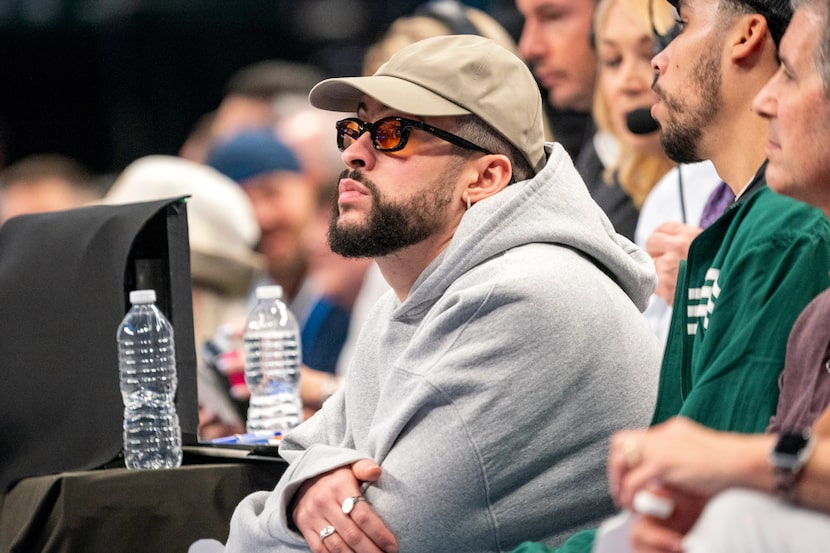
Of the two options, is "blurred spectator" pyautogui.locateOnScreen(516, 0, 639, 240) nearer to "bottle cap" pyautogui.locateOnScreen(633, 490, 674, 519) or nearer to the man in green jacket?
the man in green jacket

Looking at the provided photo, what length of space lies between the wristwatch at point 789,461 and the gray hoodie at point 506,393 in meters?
0.93

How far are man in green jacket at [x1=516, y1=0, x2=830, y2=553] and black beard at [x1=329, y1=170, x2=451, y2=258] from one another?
0.52 meters

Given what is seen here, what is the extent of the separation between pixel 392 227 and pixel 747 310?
892 mm

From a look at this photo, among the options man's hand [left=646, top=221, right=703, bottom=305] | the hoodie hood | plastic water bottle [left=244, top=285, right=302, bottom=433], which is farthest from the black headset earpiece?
the hoodie hood

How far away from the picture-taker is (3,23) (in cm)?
905

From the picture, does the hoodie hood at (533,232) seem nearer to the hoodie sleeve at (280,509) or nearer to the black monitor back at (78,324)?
the hoodie sleeve at (280,509)

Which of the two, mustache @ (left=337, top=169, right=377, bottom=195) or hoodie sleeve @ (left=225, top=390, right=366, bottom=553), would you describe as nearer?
hoodie sleeve @ (left=225, top=390, right=366, bottom=553)

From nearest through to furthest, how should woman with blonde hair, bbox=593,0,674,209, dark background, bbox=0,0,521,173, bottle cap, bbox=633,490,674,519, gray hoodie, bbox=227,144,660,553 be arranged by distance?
1. bottle cap, bbox=633,490,674,519
2. gray hoodie, bbox=227,144,660,553
3. woman with blonde hair, bbox=593,0,674,209
4. dark background, bbox=0,0,521,173

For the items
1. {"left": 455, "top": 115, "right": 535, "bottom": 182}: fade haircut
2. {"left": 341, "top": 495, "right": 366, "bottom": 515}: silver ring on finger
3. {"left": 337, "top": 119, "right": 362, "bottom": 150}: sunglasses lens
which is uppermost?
{"left": 337, "top": 119, "right": 362, "bottom": 150}: sunglasses lens

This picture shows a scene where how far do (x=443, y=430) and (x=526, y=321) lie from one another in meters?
0.26

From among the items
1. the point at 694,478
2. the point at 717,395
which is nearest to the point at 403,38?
the point at 717,395

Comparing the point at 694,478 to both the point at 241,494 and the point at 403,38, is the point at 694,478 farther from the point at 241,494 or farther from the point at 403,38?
the point at 403,38

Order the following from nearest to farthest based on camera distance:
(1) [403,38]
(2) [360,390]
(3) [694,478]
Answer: (3) [694,478], (2) [360,390], (1) [403,38]

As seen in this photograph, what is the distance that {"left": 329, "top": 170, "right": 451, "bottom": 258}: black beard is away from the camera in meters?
2.79
